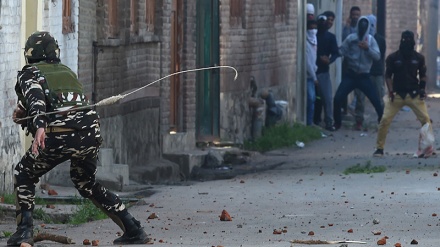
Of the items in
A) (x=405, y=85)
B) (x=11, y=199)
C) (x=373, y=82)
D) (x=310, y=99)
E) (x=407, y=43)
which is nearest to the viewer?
(x=11, y=199)

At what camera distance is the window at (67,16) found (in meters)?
15.3

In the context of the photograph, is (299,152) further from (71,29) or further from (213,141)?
(71,29)

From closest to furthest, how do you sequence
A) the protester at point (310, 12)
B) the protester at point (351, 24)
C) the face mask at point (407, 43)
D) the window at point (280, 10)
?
the face mask at point (407, 43) < the window at point (280, 10) < the protester at point (310, 12) < the protester at point (351, 24)

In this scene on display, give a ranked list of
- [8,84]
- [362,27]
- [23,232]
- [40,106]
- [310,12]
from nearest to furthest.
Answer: [40,106] → [23,232] → [8,84] → [362,27] → [310,12]

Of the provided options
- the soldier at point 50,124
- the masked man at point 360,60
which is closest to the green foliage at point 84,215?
the soldier at point 50,124

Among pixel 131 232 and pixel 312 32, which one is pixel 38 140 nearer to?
pixel 131 232

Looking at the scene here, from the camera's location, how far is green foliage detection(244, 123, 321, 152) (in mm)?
21766

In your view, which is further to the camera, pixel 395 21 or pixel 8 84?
pixel 395 21

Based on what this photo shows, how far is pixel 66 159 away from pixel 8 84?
3.91 meters

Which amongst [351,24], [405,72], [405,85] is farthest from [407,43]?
[351,24]

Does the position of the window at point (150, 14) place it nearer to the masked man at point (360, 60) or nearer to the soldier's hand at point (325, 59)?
the masked man at point (360, 60)

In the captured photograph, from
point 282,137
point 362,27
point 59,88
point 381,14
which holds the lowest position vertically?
point 282,137

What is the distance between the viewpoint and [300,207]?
42.5ft

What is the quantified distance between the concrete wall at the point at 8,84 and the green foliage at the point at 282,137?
838 cm
